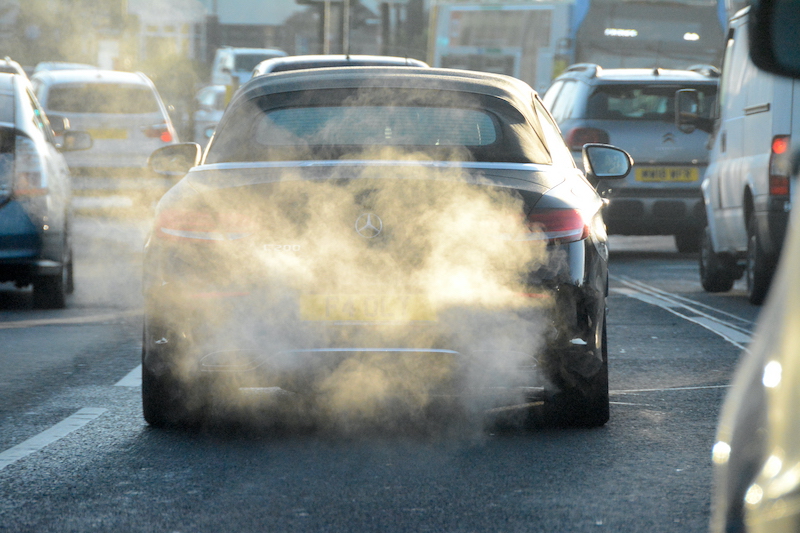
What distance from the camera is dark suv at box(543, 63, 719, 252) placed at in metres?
13.7

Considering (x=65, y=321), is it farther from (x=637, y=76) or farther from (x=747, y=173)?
(x=637, y=76)

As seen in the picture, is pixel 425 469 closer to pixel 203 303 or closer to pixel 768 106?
pixel 203 303

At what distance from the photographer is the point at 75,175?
57.8 ft

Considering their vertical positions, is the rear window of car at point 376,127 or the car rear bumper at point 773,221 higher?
the rear window of car at point 376,127

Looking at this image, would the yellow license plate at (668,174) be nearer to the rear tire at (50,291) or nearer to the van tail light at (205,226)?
the rear tire at (50,291)

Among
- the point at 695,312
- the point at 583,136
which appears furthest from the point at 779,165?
the point at 583,136

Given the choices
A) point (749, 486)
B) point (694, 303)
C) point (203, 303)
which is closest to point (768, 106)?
point (694, 303)

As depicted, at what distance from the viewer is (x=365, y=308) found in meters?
4.74

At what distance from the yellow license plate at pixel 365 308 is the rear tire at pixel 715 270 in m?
6.75

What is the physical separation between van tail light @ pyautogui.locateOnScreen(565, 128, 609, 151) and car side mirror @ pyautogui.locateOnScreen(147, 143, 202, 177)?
7.13 meters

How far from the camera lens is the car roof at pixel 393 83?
5602 mm

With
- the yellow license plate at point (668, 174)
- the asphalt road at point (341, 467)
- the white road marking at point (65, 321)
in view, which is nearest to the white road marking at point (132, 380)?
the asphalt road at point (341, 467)

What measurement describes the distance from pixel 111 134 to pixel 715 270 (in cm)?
946

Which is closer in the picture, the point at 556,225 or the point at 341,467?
the point at 341,467
